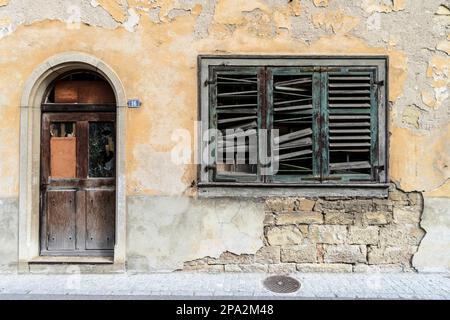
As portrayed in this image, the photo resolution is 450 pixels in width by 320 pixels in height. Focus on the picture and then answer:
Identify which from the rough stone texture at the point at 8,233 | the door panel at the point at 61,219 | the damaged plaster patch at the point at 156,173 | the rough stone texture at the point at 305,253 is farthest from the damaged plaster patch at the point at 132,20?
the rough stone texture at the point at 305,253

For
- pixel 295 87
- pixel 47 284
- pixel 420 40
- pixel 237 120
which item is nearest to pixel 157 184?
pixel 237 120

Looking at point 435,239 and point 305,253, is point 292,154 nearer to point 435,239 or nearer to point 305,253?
point 305,253

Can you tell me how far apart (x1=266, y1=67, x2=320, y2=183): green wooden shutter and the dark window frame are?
86mm

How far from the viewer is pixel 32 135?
15.3 ft

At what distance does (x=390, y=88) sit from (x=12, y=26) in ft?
17.0

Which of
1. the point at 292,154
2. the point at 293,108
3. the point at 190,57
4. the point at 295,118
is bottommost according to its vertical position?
the point at 292,154

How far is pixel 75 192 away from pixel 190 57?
2513mm

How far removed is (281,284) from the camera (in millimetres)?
4262

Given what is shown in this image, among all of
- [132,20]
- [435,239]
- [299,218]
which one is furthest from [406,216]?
[132,20]

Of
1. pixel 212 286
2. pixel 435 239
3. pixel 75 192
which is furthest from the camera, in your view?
pixel 75 192

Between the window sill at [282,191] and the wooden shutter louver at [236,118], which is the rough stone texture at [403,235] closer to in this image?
the window sill at [282,191]

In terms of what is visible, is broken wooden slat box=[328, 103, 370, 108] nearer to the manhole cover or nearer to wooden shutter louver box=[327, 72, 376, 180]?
wooden shutter louver box=[327, 72, 376, 180]

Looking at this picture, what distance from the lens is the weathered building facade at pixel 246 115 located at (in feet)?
15.0
